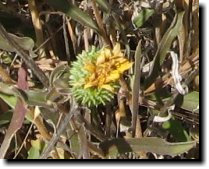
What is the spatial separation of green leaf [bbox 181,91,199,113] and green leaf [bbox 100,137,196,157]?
0.49 feet

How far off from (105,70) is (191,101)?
14.6 inches

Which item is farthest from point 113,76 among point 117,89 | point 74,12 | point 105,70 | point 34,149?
point 34,149

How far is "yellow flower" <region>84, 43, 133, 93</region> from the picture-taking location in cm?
93

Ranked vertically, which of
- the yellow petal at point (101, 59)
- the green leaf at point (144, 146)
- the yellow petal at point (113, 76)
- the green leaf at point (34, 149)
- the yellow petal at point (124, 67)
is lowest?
the green leaf at point (34, 149)

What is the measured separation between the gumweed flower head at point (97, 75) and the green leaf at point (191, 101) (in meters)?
0.31

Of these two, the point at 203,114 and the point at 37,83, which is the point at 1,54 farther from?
the point at 203,114

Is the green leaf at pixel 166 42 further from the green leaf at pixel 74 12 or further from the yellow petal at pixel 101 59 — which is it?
the yellow petal at pixel 101 59

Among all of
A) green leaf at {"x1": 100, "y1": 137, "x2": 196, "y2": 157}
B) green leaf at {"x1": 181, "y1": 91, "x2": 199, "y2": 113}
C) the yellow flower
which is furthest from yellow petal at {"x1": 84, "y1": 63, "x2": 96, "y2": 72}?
green leaf at {"x1": 181, "y1": 91, "x2": 199, "y2": 113}

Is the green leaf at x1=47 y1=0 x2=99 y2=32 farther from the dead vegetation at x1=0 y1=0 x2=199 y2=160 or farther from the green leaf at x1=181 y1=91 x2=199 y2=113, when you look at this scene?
the green leaf at x1=181 y1=91 x2=199 y2=113

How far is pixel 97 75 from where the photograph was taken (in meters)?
0.93

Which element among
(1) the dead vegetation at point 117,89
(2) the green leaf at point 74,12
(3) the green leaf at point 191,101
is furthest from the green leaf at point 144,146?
(2) the green leaf at point 74,12

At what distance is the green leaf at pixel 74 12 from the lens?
1.21 meters

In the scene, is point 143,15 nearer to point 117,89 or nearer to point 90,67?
point 117,89

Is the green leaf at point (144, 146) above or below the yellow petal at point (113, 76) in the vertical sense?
below
